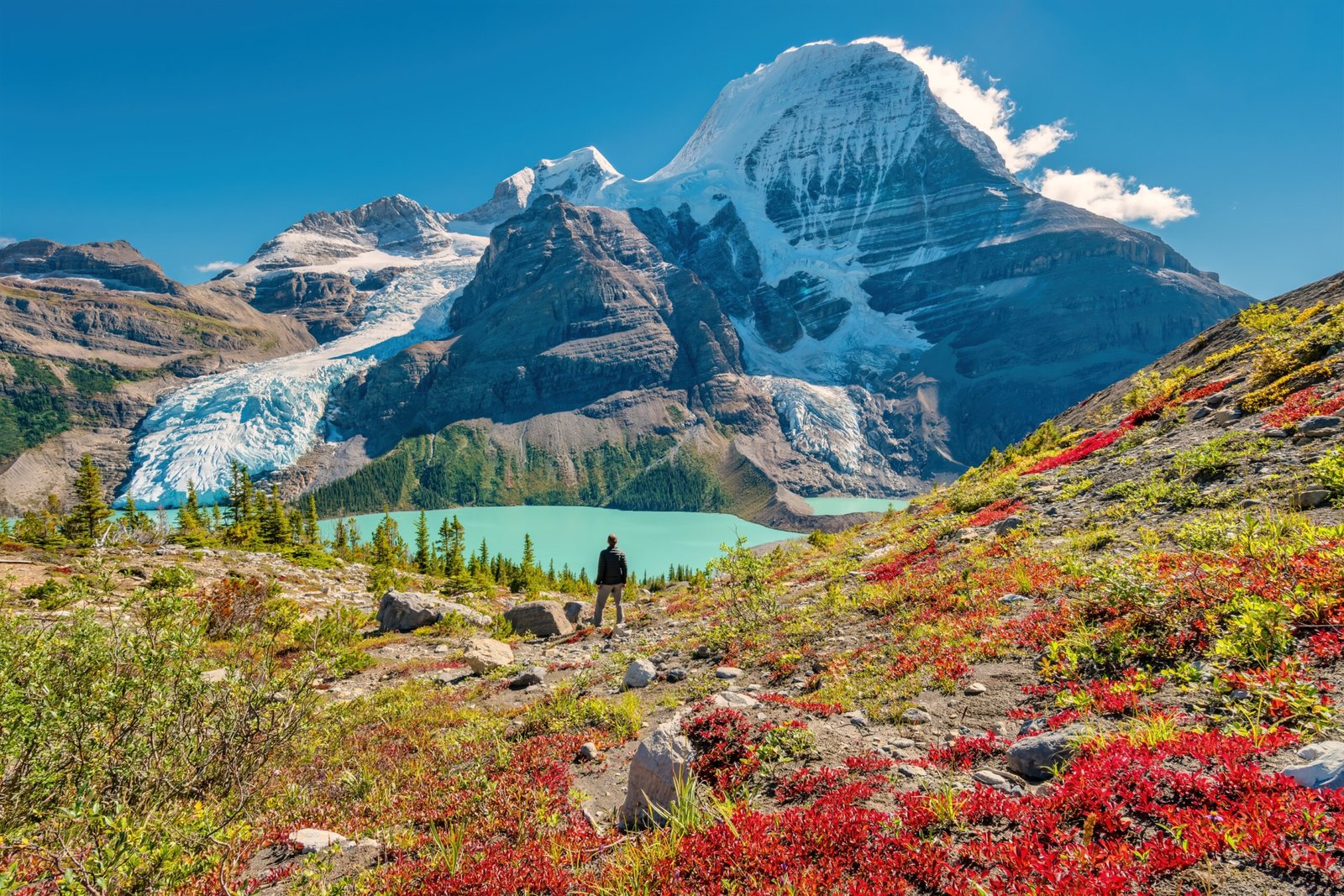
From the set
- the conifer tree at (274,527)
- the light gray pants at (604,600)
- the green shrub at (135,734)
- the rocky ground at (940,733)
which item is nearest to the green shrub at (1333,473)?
the rocky ground at (940,733)

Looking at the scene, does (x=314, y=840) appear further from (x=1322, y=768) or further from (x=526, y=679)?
(x=1322, y=768)

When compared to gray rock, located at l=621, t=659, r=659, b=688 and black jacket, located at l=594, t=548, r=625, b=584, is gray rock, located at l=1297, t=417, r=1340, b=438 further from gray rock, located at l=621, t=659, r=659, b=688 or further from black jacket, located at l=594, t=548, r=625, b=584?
black jacket, located at l=594, t=548, r=625, b=584

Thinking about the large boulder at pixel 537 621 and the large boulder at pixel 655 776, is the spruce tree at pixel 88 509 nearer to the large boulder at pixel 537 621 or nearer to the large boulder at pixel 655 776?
the large boulder at pixel 537 621

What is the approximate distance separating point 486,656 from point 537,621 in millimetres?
6956

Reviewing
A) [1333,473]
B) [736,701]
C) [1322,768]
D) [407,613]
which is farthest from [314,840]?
[407,613]

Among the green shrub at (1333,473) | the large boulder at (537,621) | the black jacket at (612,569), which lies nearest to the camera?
the green shrub at (1333,473)

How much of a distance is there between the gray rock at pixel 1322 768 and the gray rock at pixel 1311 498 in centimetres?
754

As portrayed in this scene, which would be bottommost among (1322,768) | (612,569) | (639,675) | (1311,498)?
(639,675)

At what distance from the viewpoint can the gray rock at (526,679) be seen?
13.5 m

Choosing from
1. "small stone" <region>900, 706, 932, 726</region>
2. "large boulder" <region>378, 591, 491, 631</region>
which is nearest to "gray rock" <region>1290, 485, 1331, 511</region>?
"small stone" <region>900, 706, 932, 726</region>

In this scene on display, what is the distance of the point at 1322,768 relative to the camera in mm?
3594

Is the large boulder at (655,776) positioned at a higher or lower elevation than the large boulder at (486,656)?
higher

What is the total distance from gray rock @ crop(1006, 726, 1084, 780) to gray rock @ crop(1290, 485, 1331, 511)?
7287 mm

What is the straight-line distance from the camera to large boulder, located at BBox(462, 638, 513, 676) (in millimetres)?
15336
